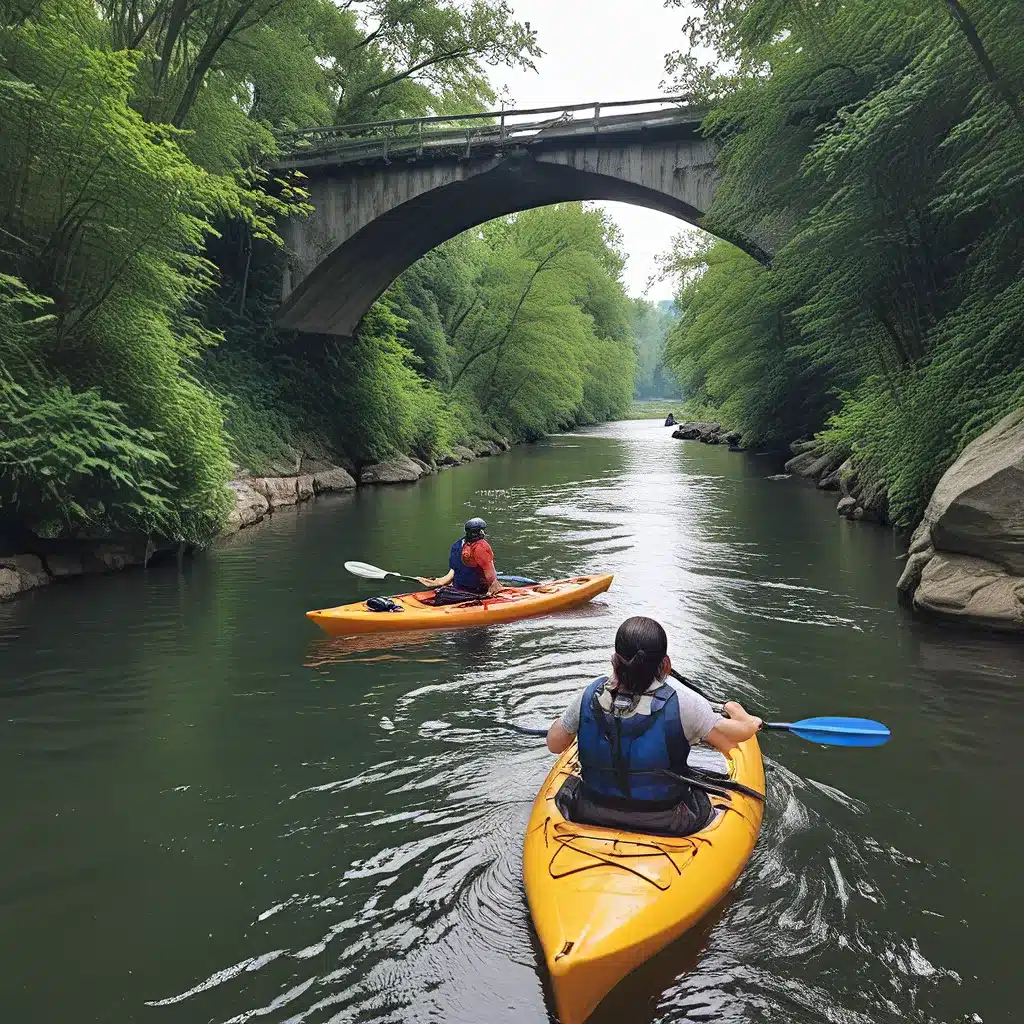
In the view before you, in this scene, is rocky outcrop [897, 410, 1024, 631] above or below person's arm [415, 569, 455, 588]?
above

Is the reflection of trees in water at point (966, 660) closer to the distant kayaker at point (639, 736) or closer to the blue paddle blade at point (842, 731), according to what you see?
the blue paddle blade at point (842, 731)

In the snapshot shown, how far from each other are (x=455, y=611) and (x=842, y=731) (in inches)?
148

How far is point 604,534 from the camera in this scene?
40.3ft

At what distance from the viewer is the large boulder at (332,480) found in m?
17.7

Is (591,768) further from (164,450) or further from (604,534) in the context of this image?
(604,534)

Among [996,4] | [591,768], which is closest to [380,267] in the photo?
[996,4]

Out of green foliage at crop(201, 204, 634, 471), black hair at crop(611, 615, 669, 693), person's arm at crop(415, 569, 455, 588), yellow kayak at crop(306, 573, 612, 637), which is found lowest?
yellow kayak at crop(306, 573, 612, 637)

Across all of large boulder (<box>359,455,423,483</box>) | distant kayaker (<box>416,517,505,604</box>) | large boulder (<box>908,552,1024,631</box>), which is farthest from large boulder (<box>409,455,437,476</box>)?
large boulder (<box>908,552,1024,631</box>)

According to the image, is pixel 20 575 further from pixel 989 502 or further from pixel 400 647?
pixel 989 502

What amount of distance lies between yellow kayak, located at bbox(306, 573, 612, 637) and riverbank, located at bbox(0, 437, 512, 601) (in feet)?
10.4

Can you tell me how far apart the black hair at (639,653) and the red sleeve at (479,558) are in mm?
4445

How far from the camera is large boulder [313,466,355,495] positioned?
698 inches

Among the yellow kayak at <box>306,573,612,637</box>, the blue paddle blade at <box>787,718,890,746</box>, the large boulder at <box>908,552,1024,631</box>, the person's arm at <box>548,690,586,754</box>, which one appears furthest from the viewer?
the yellow kayak at <box>306,573,612,637</box>

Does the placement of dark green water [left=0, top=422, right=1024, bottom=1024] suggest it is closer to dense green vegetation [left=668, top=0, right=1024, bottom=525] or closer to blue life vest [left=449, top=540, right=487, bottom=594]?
blue life vest [left=449, top=540, right=487, bottom=594]
